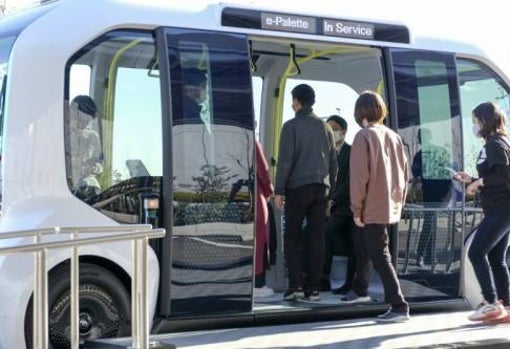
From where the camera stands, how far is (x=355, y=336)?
20.5 feet

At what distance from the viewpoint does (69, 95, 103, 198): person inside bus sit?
6.16 meters

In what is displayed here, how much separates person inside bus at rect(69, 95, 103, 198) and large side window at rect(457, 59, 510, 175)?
3.35 metres

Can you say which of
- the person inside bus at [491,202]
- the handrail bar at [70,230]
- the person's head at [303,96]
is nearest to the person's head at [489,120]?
the person inside bus at [491,202]

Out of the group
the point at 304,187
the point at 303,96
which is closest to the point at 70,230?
the point at 304,187

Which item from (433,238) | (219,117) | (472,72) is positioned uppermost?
(472,72)

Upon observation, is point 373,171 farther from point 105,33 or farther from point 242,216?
point 105,33

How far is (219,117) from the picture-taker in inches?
263

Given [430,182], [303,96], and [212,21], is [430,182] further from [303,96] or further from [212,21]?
[212,21]

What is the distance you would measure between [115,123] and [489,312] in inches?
121

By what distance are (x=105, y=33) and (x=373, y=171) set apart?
85.1 inches

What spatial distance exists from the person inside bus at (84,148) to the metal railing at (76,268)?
1.76 feet

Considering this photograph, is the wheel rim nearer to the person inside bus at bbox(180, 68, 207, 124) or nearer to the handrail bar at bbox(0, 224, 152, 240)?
the handrail bar at bbox(0, 224, 152, 240)

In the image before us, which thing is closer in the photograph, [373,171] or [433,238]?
[373,171]

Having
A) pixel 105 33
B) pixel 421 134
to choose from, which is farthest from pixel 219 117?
pixel 421 134
